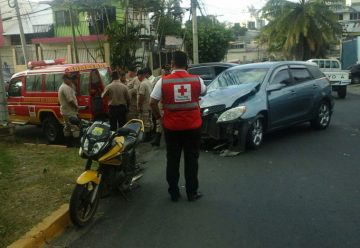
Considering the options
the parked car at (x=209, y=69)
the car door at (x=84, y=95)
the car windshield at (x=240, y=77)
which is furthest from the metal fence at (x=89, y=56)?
the car windshield at (x=240, y=77)

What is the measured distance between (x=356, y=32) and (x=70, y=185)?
44723 millimetres

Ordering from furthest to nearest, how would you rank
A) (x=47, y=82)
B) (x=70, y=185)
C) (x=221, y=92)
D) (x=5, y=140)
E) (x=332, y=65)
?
1. (x=332, y=65)
2. (x=47, y=82)
3. (x=5, y=140)
4. (x=221, y=92)
5. (x=70, y=185)

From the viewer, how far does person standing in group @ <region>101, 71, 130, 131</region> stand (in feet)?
31.9

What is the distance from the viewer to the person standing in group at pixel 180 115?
17.9ft

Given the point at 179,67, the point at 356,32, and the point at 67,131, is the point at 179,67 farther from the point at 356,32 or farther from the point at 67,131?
the point at 356,32

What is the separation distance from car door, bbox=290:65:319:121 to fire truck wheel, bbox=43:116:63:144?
17.8 ft

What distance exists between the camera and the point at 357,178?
6387 mm

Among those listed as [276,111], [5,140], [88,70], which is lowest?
[5,140]

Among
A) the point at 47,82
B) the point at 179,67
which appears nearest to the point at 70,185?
the point at 179,67

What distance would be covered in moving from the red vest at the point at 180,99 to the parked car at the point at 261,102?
9.12 feet

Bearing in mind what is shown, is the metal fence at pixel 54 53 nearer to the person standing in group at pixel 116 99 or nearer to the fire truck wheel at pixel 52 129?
the fire truck wheel at pixel 52 129

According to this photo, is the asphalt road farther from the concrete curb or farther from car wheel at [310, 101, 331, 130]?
car wheel at [310, 101, 331, 130]

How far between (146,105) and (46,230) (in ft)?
19.3

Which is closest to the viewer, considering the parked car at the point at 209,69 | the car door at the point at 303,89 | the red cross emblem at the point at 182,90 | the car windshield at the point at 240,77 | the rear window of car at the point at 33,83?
the red cross emblem at the point at 182,90
